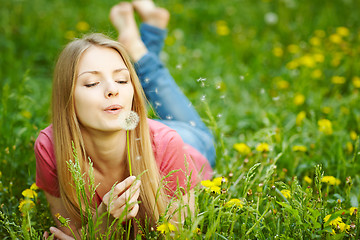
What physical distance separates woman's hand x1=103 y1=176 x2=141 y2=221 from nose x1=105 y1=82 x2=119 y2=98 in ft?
0.91

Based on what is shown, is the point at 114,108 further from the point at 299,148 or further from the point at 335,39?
the point at 335,39

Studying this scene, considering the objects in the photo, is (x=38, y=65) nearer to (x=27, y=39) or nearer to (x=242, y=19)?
(x=27, y=39)

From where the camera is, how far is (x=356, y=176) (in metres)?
1.80

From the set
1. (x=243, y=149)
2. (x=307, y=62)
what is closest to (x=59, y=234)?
(x=243, y=149)

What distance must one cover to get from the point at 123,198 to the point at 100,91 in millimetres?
350

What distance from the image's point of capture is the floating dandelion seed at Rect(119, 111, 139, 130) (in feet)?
4.23

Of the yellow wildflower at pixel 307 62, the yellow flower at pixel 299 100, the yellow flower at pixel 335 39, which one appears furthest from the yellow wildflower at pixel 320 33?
the yellow flower at pixel 299 100

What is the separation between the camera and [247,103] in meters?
2.77

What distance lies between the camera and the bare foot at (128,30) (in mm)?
2232

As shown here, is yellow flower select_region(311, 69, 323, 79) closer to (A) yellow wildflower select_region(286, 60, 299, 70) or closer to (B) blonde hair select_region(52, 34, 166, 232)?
(A) yellow wildflower select_region(286, 60, 299, 70)

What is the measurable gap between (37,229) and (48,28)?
2.32 metres

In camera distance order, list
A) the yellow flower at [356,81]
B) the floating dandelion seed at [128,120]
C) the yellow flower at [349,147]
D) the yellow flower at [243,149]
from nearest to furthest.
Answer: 1. the floating dandelion seed at [128,120]
2. the yellow flower at [243,149]
3. the yellow flower at [349,147]
4. the yellow flower at [356,81]

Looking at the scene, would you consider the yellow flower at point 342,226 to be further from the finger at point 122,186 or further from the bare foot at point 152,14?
the bare foot at point 152,14

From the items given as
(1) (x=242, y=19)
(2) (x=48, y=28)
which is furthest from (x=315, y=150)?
(2) (x=48, y=28)
